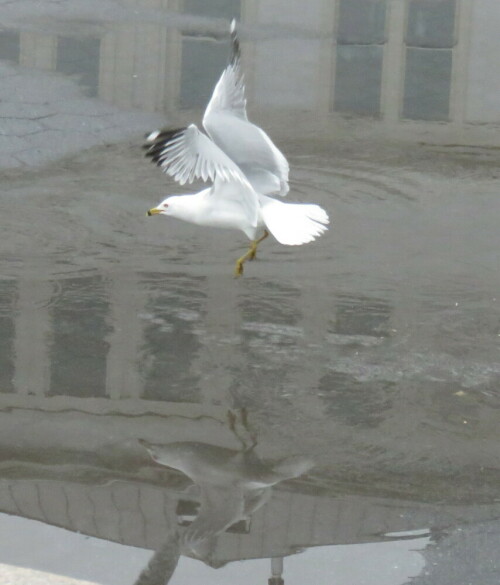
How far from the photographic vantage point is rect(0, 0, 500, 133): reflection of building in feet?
29.6

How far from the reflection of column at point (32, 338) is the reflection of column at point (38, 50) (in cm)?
425

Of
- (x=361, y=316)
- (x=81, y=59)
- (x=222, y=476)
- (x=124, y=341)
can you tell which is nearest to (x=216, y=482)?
(x=222, y=476)

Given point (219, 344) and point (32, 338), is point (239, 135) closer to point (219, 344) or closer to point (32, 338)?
point (219, 344)

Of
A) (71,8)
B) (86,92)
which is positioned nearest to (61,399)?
(86,92)

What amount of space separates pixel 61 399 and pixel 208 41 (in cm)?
619

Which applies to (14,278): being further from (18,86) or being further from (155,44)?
(155,44)

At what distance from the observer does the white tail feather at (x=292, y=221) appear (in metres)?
5.14

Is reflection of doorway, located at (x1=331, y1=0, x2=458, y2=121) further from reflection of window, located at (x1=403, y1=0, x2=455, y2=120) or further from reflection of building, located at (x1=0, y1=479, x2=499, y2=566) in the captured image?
reflection of building, located at (x1=0, y1=479, x2=499, y2=566)

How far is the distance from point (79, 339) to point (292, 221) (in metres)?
1.05

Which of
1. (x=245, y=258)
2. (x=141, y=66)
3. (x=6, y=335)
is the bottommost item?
(x=6, y=335)

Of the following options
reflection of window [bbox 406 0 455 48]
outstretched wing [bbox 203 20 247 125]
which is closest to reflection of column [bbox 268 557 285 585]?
outstretched wing [bbox 203 20 247 125]

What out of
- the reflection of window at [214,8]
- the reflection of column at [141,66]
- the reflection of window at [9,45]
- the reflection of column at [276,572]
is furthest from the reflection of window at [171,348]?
the reflection of window at [214,8]

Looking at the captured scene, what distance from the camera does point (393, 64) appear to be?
987 centimetres

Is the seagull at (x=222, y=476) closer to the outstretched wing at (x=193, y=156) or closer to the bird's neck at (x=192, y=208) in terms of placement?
the outstretched wing at (x=193, y=156)
